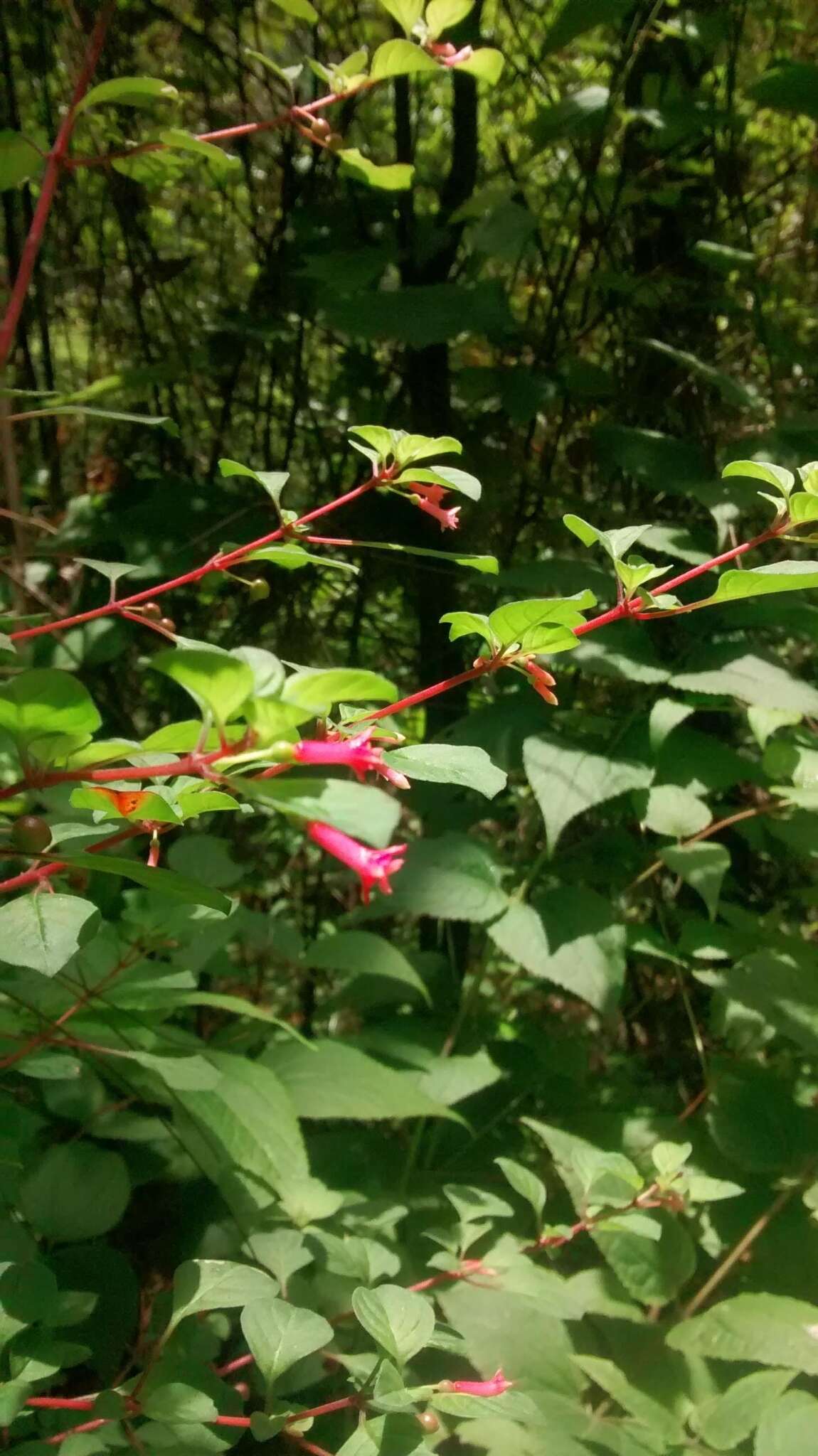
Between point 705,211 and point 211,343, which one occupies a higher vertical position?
point 705,211

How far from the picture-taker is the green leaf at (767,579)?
334mm

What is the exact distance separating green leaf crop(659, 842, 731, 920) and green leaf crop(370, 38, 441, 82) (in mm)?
551

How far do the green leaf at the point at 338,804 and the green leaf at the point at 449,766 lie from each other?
0.08m

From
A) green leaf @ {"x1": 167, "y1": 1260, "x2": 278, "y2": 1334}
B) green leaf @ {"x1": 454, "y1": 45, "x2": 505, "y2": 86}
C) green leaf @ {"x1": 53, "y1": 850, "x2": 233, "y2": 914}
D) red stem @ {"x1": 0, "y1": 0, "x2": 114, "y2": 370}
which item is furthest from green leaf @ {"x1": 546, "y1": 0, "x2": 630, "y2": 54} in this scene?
green leaf @ {"x1": 167, "y1": 1260, "x2": 278, "y2": 1334}

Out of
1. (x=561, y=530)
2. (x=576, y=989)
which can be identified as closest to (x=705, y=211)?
(x=561, y=530)

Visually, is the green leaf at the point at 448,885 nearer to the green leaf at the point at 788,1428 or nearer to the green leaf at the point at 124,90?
the green leaf at the point at 788,1428

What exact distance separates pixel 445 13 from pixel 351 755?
44 centimetres

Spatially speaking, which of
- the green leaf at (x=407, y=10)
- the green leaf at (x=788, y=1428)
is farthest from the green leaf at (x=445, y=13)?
the green leaf at (x=788, y=1428)

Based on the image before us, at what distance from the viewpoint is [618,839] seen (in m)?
0.87

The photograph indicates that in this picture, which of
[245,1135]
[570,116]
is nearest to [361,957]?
[245,1135]

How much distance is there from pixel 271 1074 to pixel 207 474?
2.23 ft

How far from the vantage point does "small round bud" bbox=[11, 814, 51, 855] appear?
306 mm

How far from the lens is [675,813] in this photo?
0.75 metres

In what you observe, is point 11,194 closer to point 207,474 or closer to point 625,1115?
point 207,474
